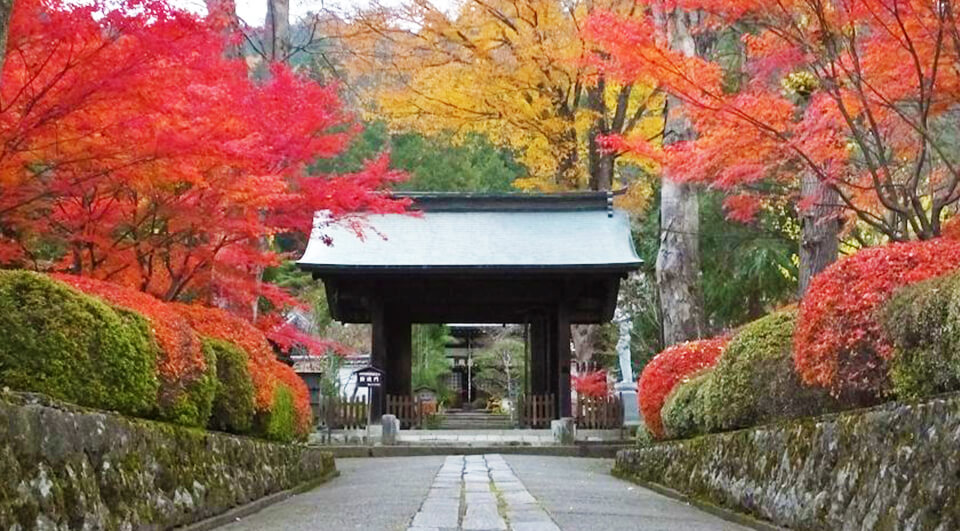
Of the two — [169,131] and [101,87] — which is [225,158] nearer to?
[169,131]

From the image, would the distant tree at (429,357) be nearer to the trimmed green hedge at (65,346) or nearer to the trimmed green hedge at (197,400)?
the trimmed green hedge at (197,400)

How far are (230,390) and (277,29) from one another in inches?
335

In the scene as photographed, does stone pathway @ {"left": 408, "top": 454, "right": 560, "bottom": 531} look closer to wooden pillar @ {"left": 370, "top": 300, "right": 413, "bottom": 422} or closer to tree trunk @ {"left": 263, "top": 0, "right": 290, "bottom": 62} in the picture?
tree trunk @ {"left": 263, "top": 0, "right": 290, "bottom": 62}

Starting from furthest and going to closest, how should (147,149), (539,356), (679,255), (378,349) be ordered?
(539,356), (378,349), (679,255), (147,149)

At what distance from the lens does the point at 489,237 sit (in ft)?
60.3

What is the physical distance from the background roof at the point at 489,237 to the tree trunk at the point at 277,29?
3319 millimetres

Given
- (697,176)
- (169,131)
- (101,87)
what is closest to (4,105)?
(101,87)

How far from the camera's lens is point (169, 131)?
6.96 m

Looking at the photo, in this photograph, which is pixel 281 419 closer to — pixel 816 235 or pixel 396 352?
pixel 816 235

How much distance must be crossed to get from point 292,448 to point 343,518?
3.39 meters

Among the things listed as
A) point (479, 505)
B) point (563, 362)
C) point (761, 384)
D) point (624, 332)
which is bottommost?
point (479, 505)

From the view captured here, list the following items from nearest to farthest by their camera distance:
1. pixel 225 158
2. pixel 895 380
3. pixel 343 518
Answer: pixel 895 380, pixel 343 518, pixel 225 158

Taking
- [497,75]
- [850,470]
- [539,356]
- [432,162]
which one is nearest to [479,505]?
[850,470]

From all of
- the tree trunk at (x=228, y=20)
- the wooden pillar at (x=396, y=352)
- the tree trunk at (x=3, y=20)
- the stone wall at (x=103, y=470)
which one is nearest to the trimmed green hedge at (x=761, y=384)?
the stone wall at (x=103, y=470)
